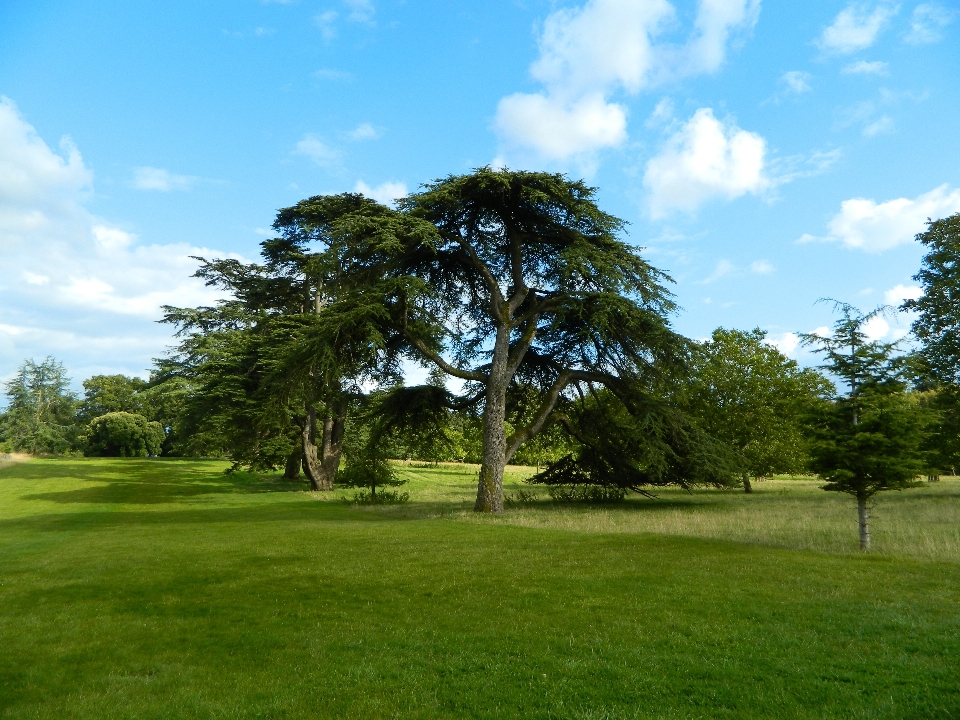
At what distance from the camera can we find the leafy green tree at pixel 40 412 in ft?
263

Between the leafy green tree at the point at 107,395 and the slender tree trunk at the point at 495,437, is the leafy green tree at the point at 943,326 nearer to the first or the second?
the slender tree trunk at the point at 495,437

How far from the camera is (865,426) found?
1457cm

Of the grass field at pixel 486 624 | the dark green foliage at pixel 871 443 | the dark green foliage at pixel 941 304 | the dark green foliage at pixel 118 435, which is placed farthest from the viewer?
the dark green foliage at pixel 118 435

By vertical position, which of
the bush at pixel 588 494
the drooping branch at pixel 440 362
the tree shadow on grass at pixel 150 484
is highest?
the drooping branch at pixel 440 362

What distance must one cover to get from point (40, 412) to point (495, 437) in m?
88.7

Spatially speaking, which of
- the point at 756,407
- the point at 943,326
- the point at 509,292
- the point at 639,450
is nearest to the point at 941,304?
the point at 943,326

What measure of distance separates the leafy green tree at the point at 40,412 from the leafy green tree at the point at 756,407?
260 feet

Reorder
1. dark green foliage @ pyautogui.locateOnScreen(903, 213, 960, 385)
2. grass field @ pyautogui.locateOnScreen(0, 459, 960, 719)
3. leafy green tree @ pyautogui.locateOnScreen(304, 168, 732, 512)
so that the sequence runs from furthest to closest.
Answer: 1. dark green foliage @ pyautogui.locateOnScreen(903, 213, 960, 385)
2. leafy green tree @ pyautogui.locateOnScreen(304, 168, 732, 512)
3. grass field @ pyautogui.locateOnScreen(0, 459, 960, 719)

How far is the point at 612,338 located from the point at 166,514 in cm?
1968

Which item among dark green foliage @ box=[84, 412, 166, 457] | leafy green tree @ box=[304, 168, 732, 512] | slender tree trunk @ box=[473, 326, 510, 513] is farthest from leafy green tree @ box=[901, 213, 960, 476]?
dark green foliage @ box=[84, 412, 166, 457]

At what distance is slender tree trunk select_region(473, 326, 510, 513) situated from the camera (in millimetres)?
24594

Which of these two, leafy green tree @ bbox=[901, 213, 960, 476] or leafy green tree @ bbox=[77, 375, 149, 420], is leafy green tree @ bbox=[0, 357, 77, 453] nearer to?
leafy green tree @ bbox=[77, 375, 149, 420]

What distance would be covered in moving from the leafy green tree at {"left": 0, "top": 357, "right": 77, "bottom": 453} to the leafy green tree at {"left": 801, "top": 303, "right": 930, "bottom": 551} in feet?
293

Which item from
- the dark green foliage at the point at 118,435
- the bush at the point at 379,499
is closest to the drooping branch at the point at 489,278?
the bush at the point at 379,499
